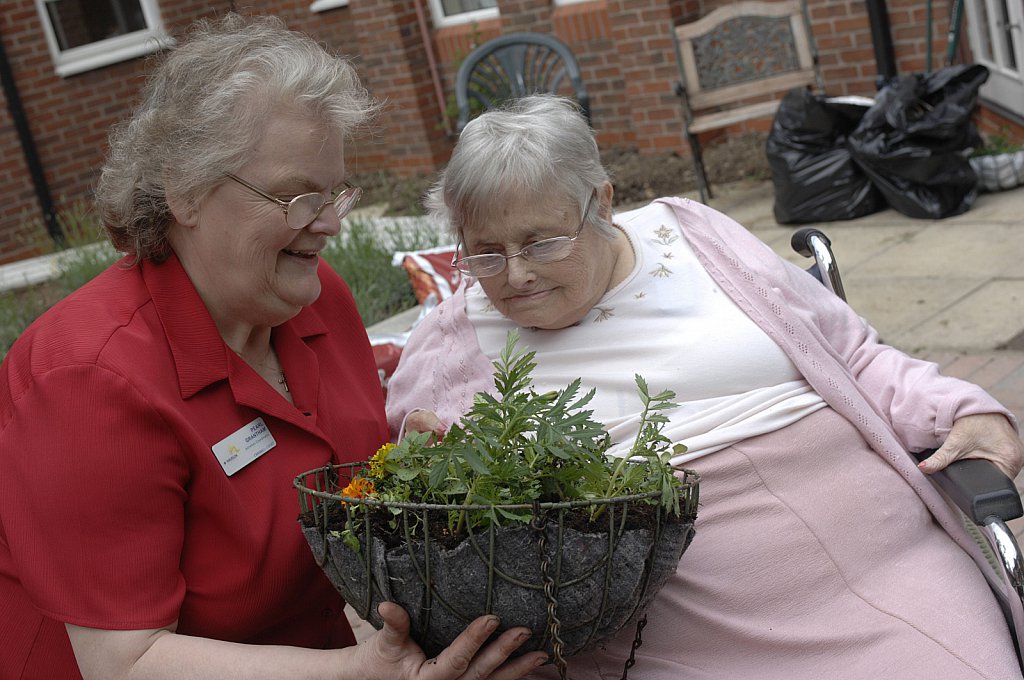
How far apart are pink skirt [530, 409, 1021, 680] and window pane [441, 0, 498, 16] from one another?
8.34 m

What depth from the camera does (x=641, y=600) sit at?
1561 mm

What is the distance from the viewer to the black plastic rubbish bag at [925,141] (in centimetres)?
565

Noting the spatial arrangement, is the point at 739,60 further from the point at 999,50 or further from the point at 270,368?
the point at 270,368

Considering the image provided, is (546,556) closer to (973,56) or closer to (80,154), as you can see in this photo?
(973,56)

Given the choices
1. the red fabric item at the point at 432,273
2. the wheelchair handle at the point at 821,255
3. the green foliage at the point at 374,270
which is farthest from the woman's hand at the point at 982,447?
the green foliage at the point at 374,270

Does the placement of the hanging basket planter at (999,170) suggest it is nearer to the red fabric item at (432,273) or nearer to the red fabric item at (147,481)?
the red fabric item at (432,273)

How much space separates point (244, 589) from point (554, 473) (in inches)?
23.5

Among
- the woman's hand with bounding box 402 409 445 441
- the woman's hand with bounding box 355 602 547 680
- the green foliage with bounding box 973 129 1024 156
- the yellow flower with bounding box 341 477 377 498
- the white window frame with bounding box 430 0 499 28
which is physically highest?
the white window frame with bounding box 430 0 499 28

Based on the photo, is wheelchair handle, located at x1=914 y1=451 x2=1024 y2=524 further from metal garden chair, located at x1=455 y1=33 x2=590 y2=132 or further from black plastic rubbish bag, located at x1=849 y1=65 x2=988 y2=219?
metal garden chair, located at x1=455 y1=33 x2=590 y2=132

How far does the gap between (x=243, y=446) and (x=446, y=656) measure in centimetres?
53

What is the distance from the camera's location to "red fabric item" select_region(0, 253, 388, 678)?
162 centimetres

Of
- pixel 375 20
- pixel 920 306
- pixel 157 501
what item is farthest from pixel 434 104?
pixel 157 501

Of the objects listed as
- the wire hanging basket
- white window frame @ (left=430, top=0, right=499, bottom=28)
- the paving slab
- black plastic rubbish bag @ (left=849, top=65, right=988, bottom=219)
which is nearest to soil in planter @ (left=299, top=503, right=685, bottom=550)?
the wire hanging basket

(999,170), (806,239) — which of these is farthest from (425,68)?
(806,239)
